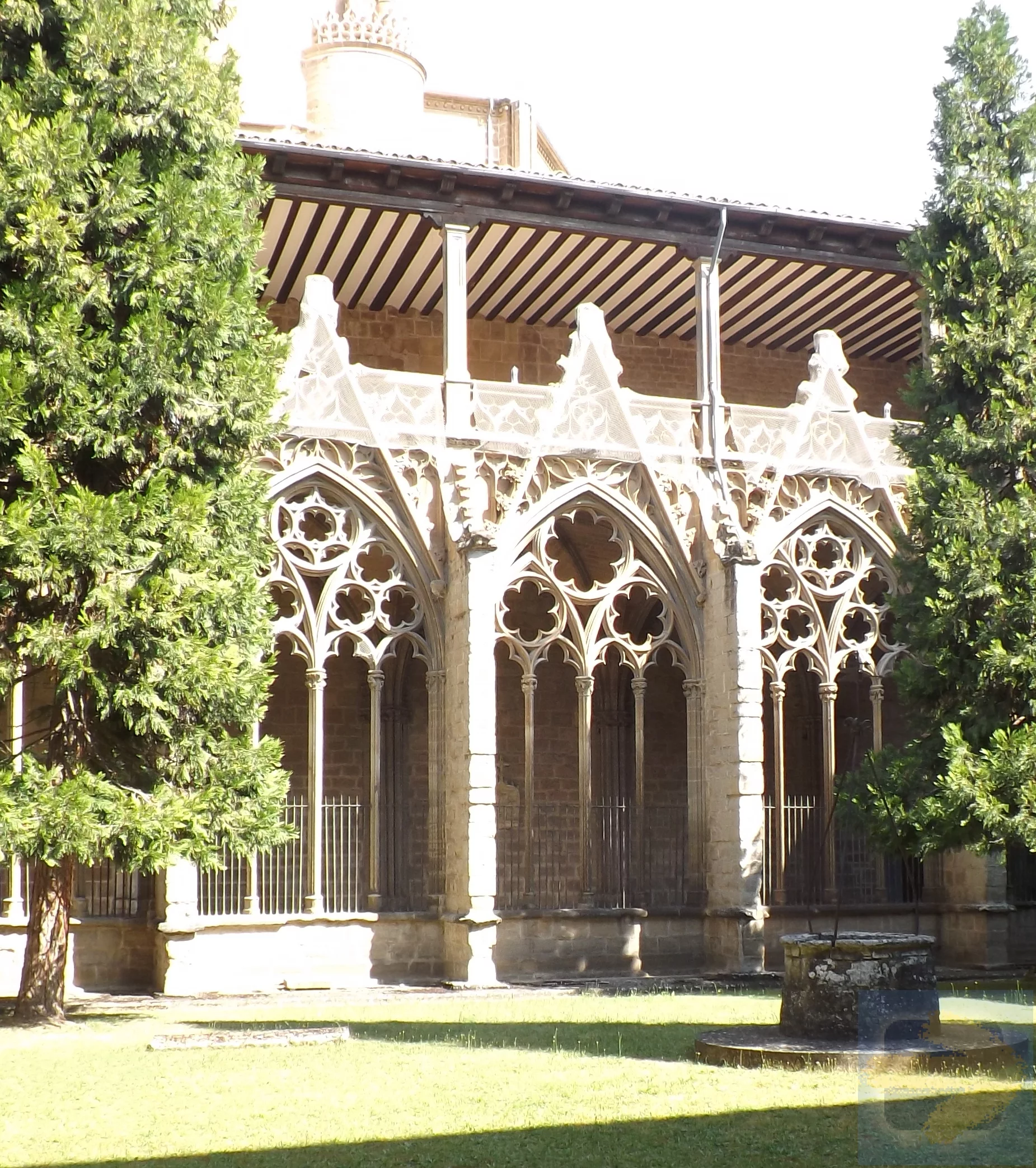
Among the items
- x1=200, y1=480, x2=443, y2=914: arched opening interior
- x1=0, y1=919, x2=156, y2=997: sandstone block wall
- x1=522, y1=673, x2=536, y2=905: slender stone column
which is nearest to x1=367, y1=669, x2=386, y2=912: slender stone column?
x1=200, y1=480, x2=443, y2=914: arched opening interior

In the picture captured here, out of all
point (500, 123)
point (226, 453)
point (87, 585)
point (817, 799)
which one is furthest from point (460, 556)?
point (500, 123)

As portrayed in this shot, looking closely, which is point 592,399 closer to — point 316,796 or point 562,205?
point 562,205

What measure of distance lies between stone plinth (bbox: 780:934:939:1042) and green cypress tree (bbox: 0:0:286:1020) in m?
3.93

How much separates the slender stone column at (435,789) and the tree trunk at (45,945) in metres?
4.37

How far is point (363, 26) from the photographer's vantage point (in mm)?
26641

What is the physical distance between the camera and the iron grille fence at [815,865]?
1641 cm

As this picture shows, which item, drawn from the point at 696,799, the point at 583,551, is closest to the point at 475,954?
the point at 696,799

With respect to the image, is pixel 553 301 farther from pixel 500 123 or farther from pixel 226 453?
pixel 500 123

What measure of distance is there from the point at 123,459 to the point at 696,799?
6.79 meters

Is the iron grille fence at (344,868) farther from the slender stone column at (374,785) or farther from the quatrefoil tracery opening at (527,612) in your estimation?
the quatrefoil tracery opening at (527,612)

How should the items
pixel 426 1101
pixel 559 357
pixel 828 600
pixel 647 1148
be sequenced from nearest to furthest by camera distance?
pixel 647 1148 → pixel 426 1101 → pixel 828 600 → pixel 559 357

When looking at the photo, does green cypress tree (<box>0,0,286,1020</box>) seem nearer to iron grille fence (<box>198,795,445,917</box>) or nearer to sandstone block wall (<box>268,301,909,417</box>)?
iron grille fence (<box>198,795,445,917</box>)

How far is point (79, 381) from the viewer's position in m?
10.0

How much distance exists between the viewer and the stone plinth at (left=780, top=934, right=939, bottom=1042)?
8000 mm
